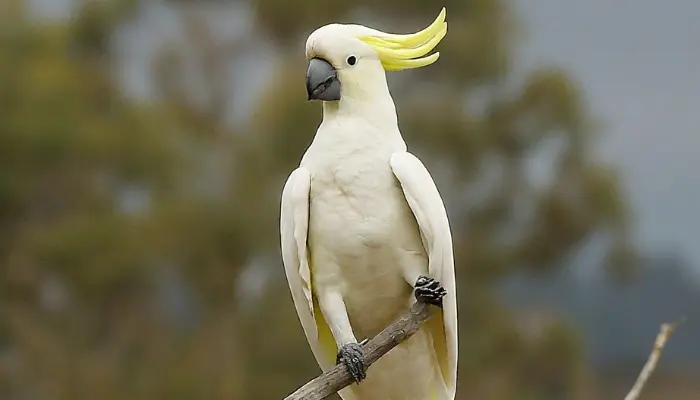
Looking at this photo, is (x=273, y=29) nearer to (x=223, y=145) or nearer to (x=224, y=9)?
(x=224, y=9)

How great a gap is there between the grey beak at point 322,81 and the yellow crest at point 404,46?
0.16ft

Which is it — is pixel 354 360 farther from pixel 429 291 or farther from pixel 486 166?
pixel 486 166

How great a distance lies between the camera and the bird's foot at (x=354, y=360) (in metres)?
0.80

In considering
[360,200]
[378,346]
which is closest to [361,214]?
[360,200]

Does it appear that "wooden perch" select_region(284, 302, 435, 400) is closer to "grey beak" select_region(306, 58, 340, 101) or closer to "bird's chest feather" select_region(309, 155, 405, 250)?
"bird's chest feather" select_region(309, 155, 405, 250)

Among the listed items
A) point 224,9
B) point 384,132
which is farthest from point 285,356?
point 384,132

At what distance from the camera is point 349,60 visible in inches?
32.8

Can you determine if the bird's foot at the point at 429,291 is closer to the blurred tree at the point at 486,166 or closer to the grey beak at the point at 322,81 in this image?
the grey beak at the point at 322,81

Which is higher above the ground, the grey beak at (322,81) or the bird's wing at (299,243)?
the grey beak at (322,81)

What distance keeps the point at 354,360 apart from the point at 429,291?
10cm

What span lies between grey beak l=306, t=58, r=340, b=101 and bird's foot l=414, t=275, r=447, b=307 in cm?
21

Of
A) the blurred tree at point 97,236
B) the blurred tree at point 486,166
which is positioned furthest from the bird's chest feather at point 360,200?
the blurred tree at point 97,236

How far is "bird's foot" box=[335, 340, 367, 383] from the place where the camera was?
80 cm

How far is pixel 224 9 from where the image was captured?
2.76 metres
